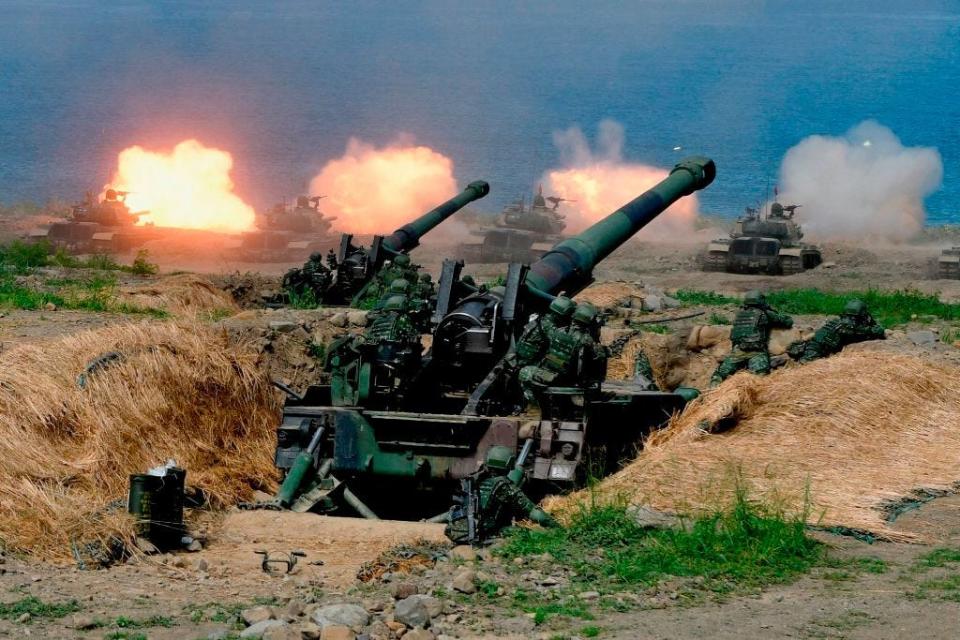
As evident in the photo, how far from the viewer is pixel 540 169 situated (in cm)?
6144

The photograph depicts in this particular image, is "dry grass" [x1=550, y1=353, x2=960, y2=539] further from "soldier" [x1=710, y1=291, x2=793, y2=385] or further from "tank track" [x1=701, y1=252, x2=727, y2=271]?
"tank track" [x1=701, y1=252, x2=727, y2=271]

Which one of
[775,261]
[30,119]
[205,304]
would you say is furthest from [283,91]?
[205,304]

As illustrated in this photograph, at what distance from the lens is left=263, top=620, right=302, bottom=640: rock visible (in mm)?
7516

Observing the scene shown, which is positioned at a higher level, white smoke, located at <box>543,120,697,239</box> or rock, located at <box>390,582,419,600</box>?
white smoke, located at <box>543,120,697,239</box>

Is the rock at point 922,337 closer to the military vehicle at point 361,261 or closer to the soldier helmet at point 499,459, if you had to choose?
the military vehicle at point 361,261

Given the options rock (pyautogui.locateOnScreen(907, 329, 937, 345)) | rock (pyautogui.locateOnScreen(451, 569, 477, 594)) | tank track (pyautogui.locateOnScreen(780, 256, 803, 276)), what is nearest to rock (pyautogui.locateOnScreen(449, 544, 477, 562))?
rock (pyautogui.locateOnScreen(451, 569, 477, 594))

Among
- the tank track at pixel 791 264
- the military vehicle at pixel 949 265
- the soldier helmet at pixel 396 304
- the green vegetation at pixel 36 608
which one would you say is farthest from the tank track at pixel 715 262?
the green vegetation at pixel 36 608

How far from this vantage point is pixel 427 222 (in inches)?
869

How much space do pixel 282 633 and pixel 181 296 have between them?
1367cm

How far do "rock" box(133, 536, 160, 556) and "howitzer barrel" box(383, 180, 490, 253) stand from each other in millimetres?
12179

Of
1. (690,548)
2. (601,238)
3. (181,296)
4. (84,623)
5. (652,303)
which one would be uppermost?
(601,238)

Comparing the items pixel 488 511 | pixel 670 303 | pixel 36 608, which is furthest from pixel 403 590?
pixel 670 303

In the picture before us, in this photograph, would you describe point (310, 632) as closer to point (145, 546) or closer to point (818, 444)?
point (145, 546)

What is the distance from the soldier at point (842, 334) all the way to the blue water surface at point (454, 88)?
38.7m
